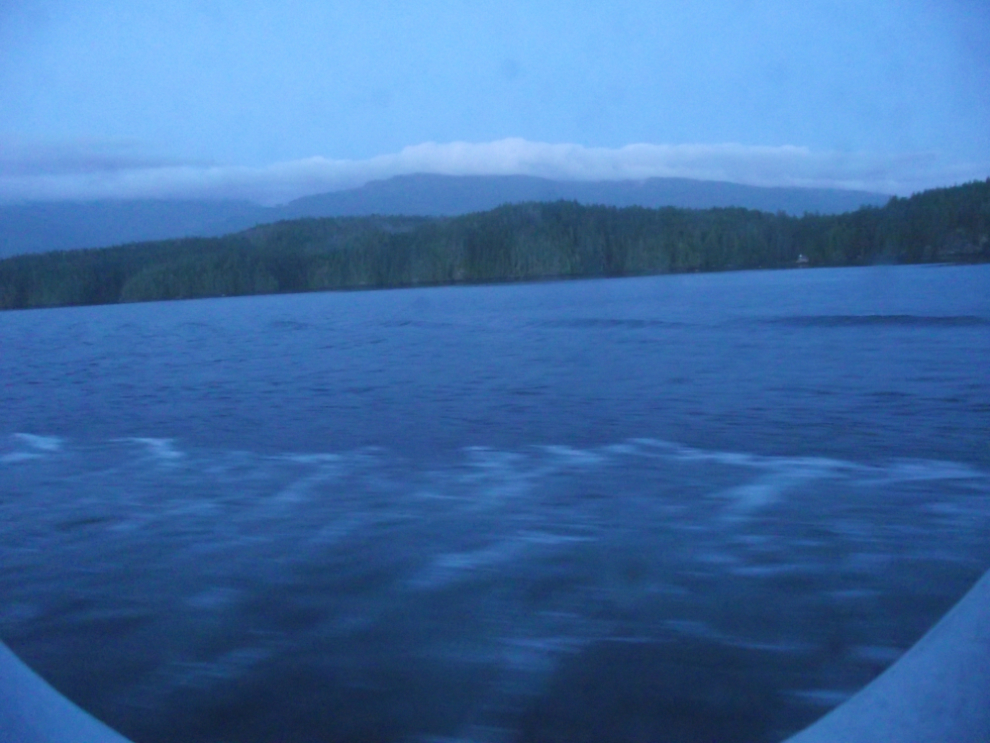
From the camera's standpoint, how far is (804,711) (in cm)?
397

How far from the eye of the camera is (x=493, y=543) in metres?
6.38

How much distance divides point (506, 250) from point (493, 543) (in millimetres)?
54436

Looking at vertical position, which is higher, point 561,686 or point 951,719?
point 951,719

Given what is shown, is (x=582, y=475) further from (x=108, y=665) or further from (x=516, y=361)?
(x=516, y=361)

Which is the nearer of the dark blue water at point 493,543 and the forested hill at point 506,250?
the dark blue water at point 493,543

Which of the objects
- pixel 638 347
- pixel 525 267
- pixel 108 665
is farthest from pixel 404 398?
pixel 525 267

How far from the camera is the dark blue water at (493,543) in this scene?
4188 millimetres

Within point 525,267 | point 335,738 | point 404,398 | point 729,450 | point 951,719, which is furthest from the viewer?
point 525,267

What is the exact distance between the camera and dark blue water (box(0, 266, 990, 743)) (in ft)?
13.7

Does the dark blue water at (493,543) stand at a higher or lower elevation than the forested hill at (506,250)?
lower

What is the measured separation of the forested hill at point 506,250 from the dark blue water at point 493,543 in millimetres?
18409

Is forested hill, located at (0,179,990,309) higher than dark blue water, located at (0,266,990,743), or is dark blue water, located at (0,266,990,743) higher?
forested hill, located at (0,179,990,309)

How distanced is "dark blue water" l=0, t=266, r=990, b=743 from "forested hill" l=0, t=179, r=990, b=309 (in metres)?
18.4

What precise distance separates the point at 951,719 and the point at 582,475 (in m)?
5.35
